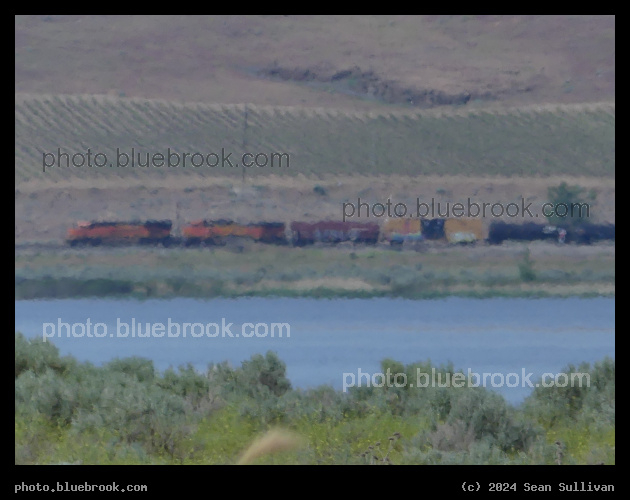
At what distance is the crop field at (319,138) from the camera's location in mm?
22812

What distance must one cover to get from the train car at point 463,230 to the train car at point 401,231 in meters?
0.82

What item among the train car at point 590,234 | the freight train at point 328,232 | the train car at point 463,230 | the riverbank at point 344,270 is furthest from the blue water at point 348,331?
the train car at point 463,230

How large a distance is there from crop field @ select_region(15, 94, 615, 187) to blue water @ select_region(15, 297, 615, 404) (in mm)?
6468

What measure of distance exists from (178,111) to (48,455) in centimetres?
1873

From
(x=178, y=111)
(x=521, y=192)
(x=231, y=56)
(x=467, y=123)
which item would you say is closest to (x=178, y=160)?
(x=178, y=111)

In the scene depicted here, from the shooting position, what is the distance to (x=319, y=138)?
24.4 meters

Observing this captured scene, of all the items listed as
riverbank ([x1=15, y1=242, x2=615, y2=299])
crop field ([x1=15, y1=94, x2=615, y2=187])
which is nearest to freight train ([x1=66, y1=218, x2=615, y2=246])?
riverbank ([x1=15, y1=242, x2=615, y2=299])

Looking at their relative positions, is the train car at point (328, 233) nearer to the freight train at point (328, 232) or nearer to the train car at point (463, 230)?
the freight train at point (328, 232)

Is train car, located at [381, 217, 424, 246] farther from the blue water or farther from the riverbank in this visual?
the blue water

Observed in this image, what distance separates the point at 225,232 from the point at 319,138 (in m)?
4.32

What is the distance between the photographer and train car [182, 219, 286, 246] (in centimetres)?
2173

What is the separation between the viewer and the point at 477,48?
27.1m

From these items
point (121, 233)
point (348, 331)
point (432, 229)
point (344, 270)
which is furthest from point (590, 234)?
point (121, 233)
